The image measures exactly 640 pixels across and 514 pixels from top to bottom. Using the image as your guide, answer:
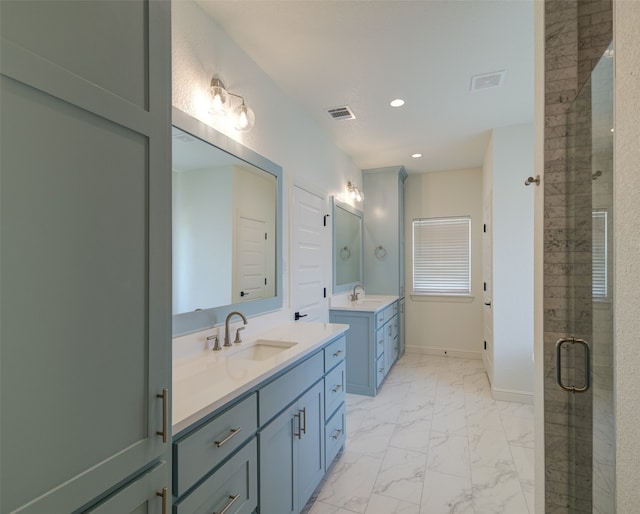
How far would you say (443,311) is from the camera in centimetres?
493

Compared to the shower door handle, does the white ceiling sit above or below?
above

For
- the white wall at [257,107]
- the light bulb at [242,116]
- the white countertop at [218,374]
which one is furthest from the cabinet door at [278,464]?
the light bulb at [242,116]

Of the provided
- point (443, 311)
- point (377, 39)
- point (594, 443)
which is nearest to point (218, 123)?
point (377, 39)

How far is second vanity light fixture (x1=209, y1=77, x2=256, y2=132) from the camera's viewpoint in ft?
5.91

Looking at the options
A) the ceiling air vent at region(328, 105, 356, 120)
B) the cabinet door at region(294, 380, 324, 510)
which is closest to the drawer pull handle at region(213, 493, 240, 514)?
the cabinet door at region(294, 380, 324, 510)

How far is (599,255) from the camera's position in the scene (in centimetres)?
121

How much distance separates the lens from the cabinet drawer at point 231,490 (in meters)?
1.05

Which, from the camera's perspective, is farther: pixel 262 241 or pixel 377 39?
pixel 262 241

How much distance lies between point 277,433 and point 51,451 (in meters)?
1.01

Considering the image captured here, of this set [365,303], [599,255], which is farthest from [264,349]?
[365,303]

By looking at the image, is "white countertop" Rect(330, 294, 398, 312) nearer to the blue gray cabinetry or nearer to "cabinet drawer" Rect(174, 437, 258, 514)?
the blue gray cabinetry

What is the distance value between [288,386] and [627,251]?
1.36 m

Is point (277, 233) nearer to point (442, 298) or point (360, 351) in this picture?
point (360, 351)

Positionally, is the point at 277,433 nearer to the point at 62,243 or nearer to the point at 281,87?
the point at 62,243
